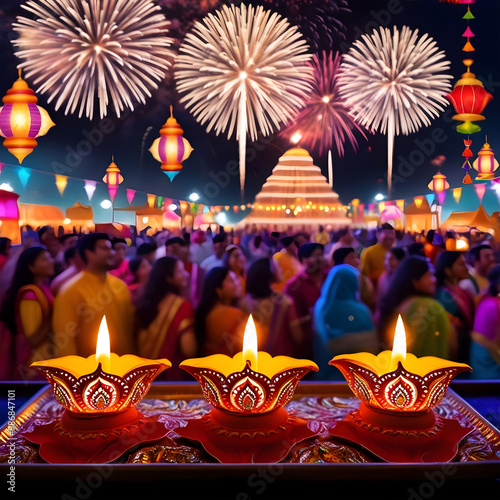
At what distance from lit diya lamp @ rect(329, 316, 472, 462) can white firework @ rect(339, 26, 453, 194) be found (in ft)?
4.84

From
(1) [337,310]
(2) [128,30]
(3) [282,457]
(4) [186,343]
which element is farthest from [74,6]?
(3) [282,457]

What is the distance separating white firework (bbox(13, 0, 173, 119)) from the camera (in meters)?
2.18

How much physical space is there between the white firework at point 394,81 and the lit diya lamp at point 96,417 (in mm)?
1705

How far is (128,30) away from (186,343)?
1.41 m

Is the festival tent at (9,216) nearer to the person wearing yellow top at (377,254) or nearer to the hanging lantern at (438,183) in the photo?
the person wearing yellow top at (377,254)

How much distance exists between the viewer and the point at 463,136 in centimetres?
233

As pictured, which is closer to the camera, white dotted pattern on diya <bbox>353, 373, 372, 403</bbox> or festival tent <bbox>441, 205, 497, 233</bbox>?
white dotted pattern on diya <bbox>353, 373, 372, 403</bbox>

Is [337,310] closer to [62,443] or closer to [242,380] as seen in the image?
[242,380]

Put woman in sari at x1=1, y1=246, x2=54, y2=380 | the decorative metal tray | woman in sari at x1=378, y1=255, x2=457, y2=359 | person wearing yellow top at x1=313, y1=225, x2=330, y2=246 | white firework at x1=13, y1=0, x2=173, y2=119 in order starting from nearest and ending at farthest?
the decorative metal tray < woman in sari at x1=1, y1=246, x2=54, y2=380 < woman in sari at x1=378, y1=255, x2=457, y2=359 < white firework at x1=13, y1=0, x2=173, y2=119 < person wearing yellow top at x1=313, y1=225, x2=330, y2=246

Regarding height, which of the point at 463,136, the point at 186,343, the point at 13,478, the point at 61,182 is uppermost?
the point at 463,136

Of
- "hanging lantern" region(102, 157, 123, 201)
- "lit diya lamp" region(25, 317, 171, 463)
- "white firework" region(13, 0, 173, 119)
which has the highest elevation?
"white firework" region(13, 0, 173, 119)

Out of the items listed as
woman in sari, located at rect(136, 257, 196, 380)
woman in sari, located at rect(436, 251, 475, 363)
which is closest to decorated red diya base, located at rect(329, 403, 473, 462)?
woman in sari, located at rect(136, 257, 196, 380)

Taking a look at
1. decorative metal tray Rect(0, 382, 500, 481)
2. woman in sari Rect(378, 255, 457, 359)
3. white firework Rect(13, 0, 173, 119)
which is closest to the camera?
decorative metal tray Rect(0, 382, 500, 481)

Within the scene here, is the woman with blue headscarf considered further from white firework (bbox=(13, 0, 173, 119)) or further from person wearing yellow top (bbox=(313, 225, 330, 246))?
white firework (bbox=(13, 0, 173, 119))
